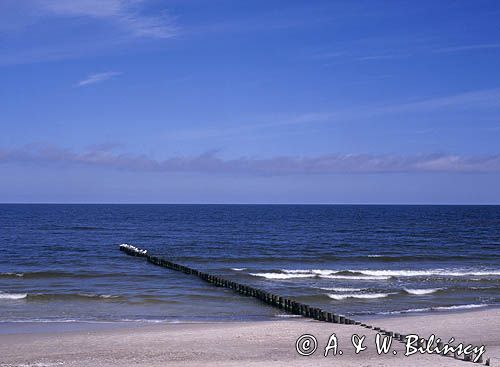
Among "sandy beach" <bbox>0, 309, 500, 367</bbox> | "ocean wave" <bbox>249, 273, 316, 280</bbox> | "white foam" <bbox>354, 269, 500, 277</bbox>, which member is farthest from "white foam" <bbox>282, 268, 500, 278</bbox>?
"sandy beach" <bbox>0, 309, 500, 367</bbox>

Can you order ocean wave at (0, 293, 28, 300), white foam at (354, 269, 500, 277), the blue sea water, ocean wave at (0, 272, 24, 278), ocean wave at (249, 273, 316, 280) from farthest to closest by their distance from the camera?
white foam at (354, 269, 500, 277), ocean wave at (249, 273, 316, 280), ocean wave at (0, 272, 24, 278), ocean wave at (0, 293, 28, 300), the blue sea water

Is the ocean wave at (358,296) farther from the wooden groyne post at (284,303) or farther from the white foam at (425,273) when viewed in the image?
the white foam at (425,273)

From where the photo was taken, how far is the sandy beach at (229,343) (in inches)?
800

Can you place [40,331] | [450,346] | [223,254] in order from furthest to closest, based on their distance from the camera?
[223,254], [40,331], [450,346]

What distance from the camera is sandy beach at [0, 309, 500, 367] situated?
20.3 meters

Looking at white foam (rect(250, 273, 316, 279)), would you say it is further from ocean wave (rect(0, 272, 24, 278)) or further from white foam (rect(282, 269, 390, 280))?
ocean wave (rect(0, 272, 24, 278))

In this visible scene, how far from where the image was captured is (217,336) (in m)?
24.6

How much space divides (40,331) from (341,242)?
183 ft

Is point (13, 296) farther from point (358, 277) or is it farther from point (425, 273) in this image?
point (425, 273)

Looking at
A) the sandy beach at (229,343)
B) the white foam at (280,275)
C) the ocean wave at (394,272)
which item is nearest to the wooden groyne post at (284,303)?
the sandy beach at (229,343)

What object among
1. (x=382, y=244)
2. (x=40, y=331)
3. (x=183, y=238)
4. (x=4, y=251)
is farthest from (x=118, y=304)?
(x=183, y=238)

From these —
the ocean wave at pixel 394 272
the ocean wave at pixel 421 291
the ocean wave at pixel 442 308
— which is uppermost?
the ocean wave at pixel 394 272

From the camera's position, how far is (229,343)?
916 inches

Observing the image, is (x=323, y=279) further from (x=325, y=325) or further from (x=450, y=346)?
(x=450, y=346)
